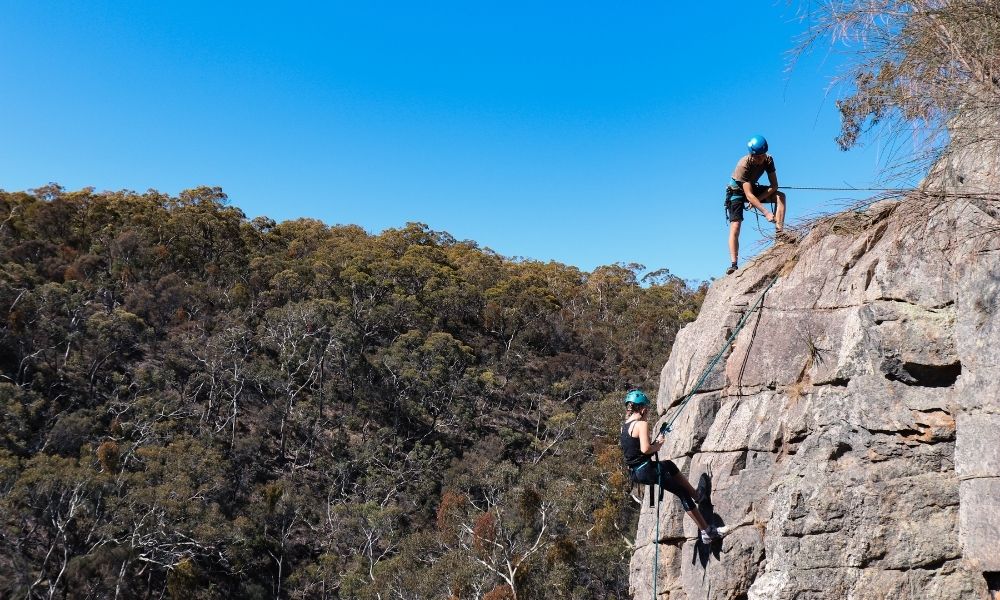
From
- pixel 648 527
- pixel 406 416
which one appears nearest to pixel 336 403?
pixel 406 416

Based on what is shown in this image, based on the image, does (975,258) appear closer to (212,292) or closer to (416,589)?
(416,589)

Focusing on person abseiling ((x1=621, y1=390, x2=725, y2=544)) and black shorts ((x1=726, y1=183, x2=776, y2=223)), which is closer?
person abseiling ((x1=621, y1=390, x2=725, y2=544))

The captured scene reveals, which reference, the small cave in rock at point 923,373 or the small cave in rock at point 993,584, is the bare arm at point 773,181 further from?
the small cave in rock at point 993,584

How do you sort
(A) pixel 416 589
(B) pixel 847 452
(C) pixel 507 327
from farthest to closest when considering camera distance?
(C) pixel 507 327 < (A) pixel 416 589 < (B) pixel 847 452

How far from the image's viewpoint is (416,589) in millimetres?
23203

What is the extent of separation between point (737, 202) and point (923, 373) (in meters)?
2.50

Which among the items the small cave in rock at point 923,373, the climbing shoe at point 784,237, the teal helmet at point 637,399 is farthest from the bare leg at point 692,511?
the climbing shoe at point 784,237

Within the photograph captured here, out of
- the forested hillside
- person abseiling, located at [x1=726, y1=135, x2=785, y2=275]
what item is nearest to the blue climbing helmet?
person abseiling, located at [x1=726, y1=135, x2=785, y2=275]

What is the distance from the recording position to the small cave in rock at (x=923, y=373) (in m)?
4.01

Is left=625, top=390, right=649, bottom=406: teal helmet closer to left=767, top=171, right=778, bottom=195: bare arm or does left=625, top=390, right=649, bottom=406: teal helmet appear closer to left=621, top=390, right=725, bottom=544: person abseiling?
left=621, top=390, right=725, bottom=544: person abseiling

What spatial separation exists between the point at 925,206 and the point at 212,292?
41032 millimetres

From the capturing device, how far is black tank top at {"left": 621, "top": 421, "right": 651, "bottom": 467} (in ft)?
16.3

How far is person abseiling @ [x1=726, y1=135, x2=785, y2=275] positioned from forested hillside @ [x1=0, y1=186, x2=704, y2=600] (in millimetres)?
19000

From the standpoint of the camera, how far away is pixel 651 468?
16.2ft
